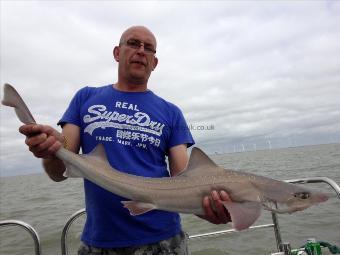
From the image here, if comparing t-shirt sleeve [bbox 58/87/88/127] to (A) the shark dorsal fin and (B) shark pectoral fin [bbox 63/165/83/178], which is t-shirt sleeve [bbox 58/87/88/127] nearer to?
(B) shark pectoral fin [bbox 63/165/83/178]

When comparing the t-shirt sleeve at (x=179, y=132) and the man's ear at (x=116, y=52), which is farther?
the man's ear at (x=116, y=52)

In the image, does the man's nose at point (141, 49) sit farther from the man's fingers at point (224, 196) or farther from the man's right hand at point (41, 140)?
the man's fingers at point (224, 196)

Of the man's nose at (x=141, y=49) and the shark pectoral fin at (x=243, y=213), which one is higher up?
the man's nose at (x=141, y=49)

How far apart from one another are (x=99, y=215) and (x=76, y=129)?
37.1 inches

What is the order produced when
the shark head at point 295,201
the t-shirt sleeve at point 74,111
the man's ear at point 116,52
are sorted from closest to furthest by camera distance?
the shark head at point 295,201, the t-shirt sleeve at point 74,111, the man's ear at point 116,52

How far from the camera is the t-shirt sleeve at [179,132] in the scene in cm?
375

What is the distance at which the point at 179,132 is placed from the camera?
3.79m

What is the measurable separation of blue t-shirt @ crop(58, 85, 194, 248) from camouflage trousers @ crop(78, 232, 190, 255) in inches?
2.2

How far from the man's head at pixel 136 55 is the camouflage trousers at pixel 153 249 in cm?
172

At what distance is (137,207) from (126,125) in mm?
878

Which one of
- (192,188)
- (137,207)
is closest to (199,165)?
(192,188)

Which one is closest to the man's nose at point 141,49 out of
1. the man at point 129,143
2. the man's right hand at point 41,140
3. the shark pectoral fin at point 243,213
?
the man at point 129,143

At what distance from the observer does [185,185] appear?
315 cm

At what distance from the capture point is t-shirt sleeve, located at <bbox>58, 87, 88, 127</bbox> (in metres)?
3.65
